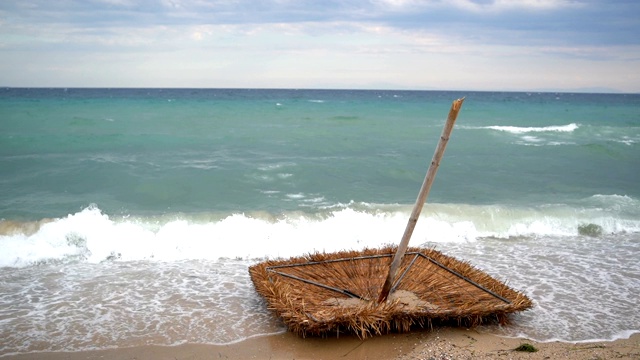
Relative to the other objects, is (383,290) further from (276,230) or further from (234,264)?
(276,230)

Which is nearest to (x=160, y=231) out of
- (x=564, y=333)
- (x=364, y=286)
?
(x=364, y=286)

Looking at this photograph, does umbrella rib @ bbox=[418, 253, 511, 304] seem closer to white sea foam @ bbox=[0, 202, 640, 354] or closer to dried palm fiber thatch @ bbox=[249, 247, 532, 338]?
dried palm fiber thatch @ bbox=[249, 247, 532, 338]

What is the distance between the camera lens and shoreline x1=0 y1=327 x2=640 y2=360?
4.86 m

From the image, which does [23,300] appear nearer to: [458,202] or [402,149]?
[458,202]

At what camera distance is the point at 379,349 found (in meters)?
4.96

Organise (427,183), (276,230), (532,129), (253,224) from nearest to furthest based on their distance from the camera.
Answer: (427,183)
(276,230)
(253,224)
(532,129)

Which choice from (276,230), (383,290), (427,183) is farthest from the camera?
(276,230)

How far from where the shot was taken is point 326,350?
495 centimetres

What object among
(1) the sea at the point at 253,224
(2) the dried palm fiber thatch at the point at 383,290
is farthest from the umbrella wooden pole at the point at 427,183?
(1) the sea at the point at 253,224

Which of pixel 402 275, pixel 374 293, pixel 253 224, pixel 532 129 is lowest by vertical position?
pixel 253 224

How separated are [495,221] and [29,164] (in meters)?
12.3

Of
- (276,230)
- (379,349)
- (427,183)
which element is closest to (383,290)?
(379,349)

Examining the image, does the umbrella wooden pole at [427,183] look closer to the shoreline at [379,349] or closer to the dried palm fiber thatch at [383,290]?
the dried palm fiber thatch at [383,290]

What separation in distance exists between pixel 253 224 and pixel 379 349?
5.10 meters
